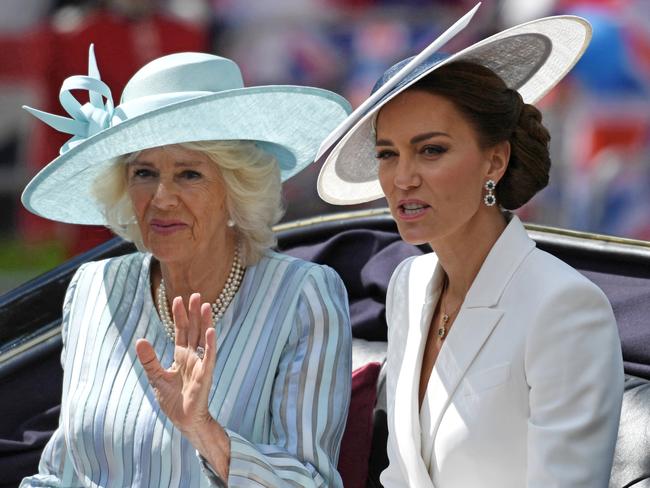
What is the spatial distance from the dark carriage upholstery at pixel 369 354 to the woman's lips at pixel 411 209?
0.61 meters

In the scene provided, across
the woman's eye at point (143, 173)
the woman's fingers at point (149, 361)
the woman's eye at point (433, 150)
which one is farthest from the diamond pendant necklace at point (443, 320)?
the woman's eye at point (143, 173)

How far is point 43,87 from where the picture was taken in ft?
19.4

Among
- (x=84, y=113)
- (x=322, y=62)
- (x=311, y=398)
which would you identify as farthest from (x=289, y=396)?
(x=322, y=62)

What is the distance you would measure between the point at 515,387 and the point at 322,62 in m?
3.84

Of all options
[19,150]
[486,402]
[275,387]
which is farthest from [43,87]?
[486,402]

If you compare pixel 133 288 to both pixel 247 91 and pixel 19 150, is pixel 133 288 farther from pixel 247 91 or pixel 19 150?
pixel 19 150

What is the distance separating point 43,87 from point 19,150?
0.47 m

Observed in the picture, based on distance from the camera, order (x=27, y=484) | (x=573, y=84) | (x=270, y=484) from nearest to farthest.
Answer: (x=270, y=484), (x=27, y=484), (x=573, y=84)

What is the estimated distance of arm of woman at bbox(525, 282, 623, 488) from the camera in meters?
2.07

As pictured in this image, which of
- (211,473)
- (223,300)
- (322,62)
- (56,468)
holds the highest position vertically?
(223,300)

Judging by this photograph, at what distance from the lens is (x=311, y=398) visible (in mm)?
2514

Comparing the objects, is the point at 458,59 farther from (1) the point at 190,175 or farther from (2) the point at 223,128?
(1) the point at 190,175

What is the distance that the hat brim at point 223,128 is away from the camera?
2531mm

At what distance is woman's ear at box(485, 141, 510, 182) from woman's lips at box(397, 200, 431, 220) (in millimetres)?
135
